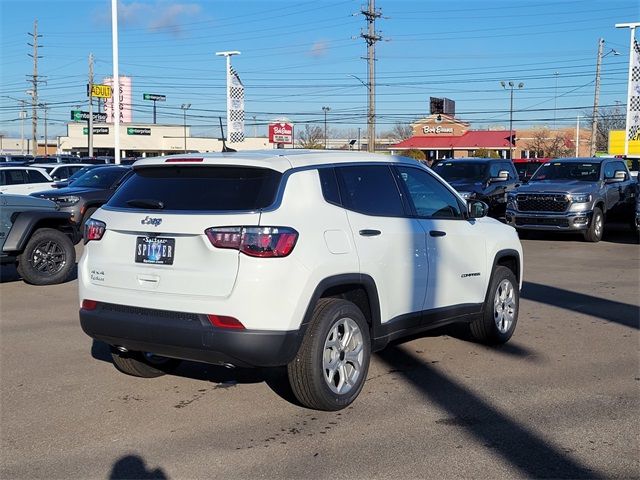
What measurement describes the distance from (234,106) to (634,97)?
17.1 metres

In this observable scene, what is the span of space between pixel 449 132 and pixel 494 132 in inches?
238

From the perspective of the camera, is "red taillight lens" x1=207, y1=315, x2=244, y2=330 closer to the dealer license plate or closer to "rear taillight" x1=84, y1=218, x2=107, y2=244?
Answer: the dealer license plate

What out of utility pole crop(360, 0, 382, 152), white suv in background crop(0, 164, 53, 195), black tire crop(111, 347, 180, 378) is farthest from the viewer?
utility pole crop(360, 0, 382, 152)

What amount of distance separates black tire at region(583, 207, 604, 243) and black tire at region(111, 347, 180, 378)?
12.8m

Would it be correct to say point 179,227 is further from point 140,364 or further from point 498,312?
point 498,312

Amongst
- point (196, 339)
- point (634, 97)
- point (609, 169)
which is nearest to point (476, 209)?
point (196, 339)

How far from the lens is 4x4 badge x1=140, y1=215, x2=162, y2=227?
16.4ft

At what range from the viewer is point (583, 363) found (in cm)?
658

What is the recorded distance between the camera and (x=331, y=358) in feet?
17.1

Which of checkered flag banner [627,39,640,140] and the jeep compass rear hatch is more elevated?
checkered flag banner [627,39,640,140]

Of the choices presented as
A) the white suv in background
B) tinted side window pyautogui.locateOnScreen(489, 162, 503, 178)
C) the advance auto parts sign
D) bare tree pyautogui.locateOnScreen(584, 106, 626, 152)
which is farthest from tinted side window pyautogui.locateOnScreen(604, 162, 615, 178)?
the advance auto parts sign

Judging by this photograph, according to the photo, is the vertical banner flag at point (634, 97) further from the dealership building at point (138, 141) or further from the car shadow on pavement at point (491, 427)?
the dealership building at point (138, 141)

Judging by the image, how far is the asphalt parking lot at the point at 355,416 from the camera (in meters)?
4.35

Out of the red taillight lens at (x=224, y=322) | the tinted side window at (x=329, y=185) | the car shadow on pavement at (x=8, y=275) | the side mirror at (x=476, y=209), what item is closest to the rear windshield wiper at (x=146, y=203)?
the red taillight lens at (x=224, y=322)
